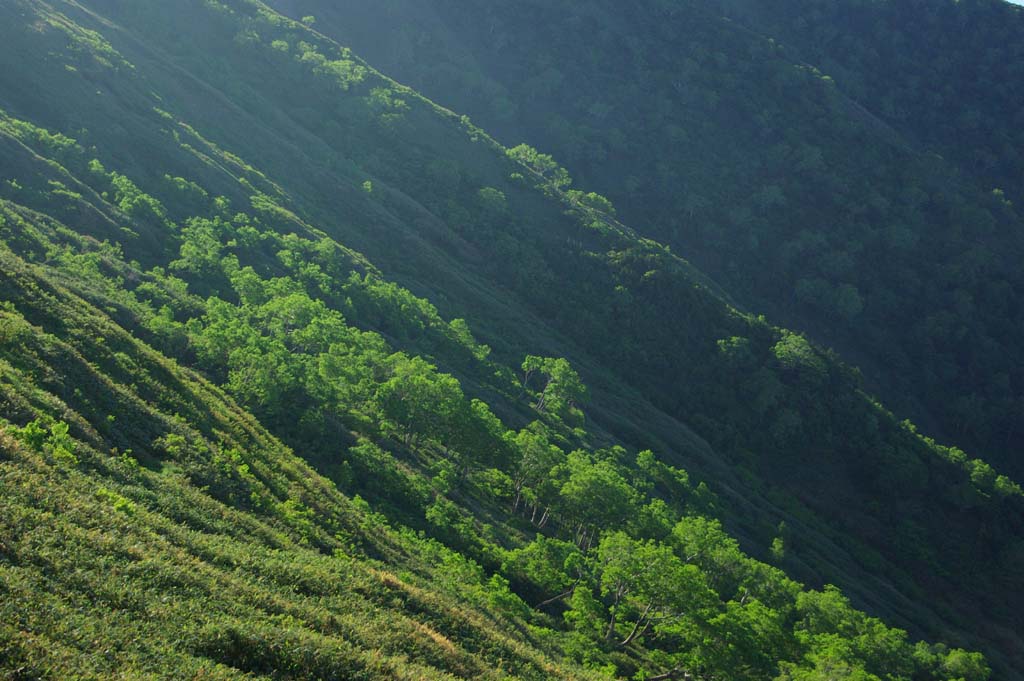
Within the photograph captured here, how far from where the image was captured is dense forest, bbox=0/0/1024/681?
24188mm

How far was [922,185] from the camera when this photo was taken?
608 feet

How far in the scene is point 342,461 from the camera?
5259cm

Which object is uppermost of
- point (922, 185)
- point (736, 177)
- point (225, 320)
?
point (922, 185)

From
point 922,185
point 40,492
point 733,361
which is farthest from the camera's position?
point 922,185

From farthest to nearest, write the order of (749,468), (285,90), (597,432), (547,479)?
(285,90), (749,468), (597,432), (547,479)

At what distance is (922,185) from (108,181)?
188266 millimetres

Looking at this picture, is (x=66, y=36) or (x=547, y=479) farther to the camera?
(x=66, y=36)

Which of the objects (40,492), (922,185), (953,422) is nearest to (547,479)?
(40,492)

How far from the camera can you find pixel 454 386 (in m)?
65.1

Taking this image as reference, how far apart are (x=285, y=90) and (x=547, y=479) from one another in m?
127

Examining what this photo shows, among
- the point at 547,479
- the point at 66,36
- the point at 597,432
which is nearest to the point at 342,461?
the point at 547,479

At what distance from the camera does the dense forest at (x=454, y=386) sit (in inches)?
952

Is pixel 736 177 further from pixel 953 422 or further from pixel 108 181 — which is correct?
pixel 108 181

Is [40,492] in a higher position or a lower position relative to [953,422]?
lower
